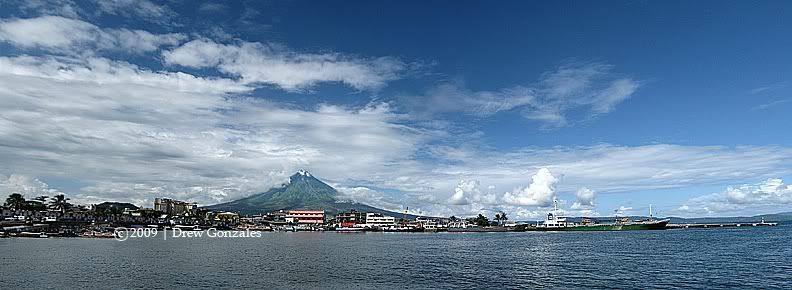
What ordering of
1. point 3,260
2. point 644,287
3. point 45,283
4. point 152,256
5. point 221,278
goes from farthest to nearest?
point 152,256
point 3,260
point 221,278
point 45,283
point 644,287

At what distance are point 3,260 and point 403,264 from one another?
60.6 m

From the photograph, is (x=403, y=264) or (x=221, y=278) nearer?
(x=221, y=278)

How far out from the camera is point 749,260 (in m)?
78.1

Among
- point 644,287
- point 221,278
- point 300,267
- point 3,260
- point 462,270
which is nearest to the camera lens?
point 644,287

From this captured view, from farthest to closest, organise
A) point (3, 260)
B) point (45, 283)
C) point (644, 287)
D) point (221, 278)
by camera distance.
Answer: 1. point (3, 260)
2. point (221, 278)
3. point (45, 283)
4. point (644, 287)

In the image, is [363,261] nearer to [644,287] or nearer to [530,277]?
[530,277]

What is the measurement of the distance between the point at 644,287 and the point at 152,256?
255 feet

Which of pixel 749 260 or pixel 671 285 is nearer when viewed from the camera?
pixel 671 285

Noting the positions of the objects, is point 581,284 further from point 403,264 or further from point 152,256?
point 152,256

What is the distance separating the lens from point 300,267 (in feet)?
245

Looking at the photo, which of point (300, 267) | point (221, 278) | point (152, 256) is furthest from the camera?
point (152, 256)

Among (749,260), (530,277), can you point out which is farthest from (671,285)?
(749,260)

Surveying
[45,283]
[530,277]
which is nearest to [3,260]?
[45,283]

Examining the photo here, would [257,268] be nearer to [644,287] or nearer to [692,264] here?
[644,287]
